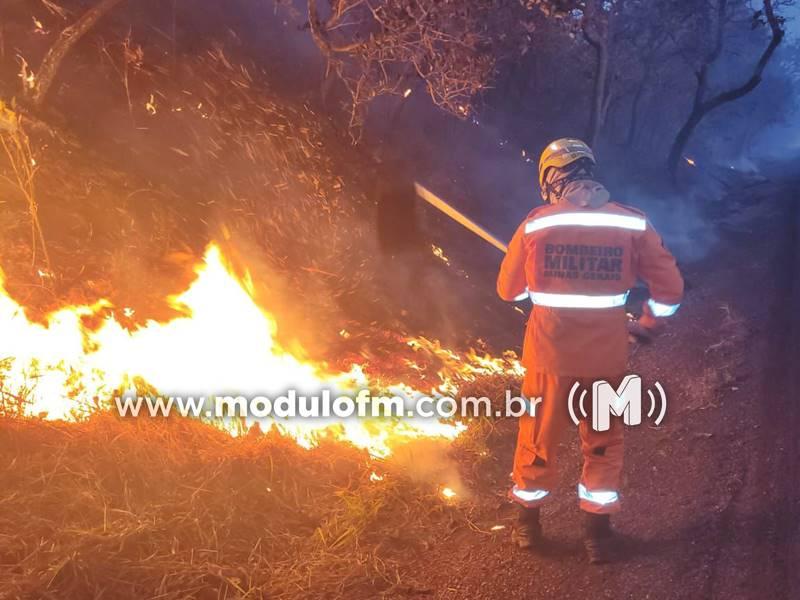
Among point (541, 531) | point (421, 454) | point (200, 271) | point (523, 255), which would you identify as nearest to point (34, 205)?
point (200, 271)

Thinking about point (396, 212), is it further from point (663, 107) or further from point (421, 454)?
A: point (663, 107)

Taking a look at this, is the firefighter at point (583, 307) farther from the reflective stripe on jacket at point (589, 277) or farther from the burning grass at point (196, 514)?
the burning grass at point (196, 514)

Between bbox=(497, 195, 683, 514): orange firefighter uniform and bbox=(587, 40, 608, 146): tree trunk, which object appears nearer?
bbox=(497, 195, 683, 514): orange firefighter uniform

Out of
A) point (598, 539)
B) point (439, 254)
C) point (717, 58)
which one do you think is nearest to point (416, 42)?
point (439, 254)

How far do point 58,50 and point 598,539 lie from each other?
5589 millimetres

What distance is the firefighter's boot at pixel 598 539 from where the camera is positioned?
11.1 feet

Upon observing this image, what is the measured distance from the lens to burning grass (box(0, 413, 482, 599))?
3396mm

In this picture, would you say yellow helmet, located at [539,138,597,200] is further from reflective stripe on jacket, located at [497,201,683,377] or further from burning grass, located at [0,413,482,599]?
burning grass, located at [0,413,482,599]

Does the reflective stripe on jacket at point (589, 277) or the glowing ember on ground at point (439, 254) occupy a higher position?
the glowing ember on ground at point (439, 254)

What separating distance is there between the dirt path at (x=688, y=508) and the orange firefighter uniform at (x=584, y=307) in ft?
1.31

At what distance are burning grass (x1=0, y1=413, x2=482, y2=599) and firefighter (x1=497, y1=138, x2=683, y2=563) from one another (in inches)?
38.5

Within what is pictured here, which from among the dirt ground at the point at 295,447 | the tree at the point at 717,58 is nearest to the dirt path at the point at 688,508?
the dirt ground at the point at 295,447

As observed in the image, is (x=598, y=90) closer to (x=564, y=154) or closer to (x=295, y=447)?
(x=564, y=154)

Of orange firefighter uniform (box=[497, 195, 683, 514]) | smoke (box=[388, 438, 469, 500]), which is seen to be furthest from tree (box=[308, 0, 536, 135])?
smoke (box=[388, 438, 469, 500])
